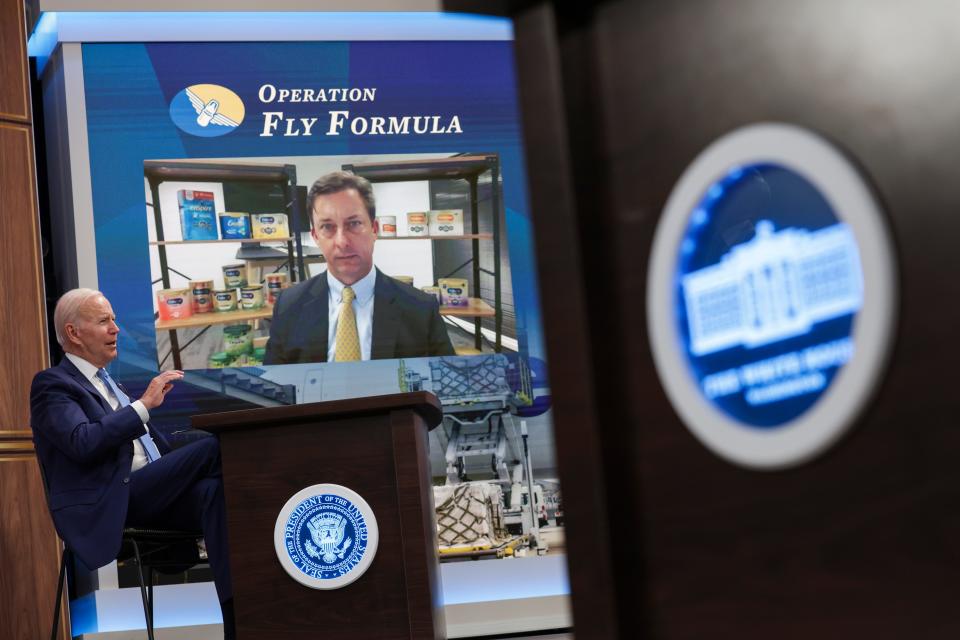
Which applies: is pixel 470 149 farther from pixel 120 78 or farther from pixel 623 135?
pixel 623 135

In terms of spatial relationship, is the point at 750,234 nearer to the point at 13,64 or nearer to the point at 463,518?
the point at 463,518

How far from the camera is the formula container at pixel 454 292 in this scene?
5082 millimetres

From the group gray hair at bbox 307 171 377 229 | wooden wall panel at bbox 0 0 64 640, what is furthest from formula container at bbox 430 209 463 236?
wooden wall panel at bbox 0 0 64 640

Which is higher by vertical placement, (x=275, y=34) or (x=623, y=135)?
(x=275, y=34)

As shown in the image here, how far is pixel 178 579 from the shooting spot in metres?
4.66

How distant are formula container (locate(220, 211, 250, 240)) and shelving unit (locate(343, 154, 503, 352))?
0.53 meters

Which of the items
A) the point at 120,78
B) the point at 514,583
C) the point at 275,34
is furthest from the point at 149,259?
the point at 514,583

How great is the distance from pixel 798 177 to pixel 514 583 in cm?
414

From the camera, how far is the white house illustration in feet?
2.41

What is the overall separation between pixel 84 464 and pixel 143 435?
1.16 feet

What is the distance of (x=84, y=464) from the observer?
9.57 ft

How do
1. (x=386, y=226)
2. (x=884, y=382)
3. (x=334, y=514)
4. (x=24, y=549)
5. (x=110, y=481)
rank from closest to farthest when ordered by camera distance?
(x=884, y=382) → (x=334, y=514) → (x=110, y=481) → (x=24, y=549) → (x=386, y=226)

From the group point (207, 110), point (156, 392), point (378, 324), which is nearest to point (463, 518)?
point (378, 324)

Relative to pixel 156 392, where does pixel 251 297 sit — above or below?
above
